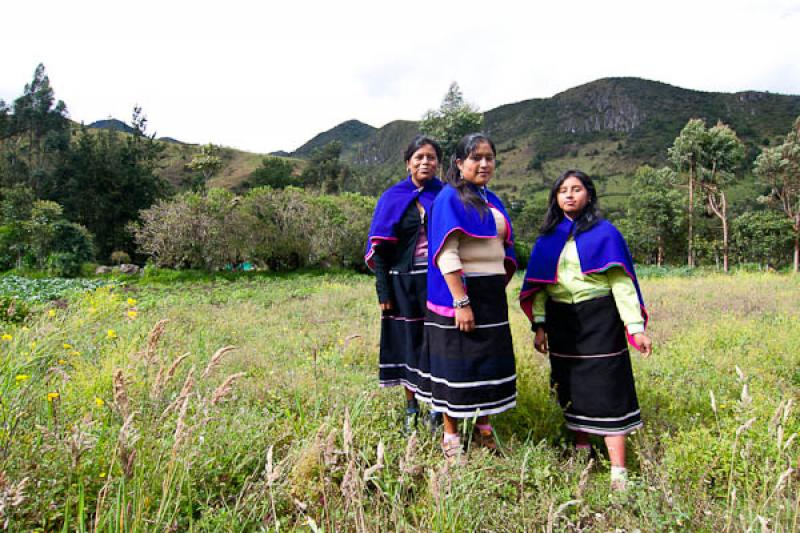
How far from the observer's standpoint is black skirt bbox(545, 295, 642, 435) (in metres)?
2.40

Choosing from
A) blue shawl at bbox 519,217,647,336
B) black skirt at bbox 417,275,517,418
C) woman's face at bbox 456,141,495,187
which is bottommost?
black skirt at bbox 417,275,517,418

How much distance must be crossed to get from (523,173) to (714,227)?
231 feet

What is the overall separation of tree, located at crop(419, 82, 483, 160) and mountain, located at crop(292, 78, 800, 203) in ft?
110

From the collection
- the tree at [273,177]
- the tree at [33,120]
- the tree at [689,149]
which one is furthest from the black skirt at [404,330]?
the tree at [33,120]

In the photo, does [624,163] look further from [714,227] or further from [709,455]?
[709,455]

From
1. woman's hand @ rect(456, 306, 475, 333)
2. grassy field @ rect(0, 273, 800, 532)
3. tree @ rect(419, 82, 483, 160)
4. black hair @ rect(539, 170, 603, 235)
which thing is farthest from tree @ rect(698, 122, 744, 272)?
woman's hand @ rect(456, 306, 475, 333)

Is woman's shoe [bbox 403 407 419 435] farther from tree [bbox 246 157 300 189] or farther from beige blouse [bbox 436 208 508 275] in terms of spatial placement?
tree [bbox 246 157 300 189]

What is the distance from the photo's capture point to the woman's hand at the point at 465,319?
232 cm

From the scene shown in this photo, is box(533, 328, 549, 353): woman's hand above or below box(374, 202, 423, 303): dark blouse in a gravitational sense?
below

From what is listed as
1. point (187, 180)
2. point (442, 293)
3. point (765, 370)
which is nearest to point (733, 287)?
point (765, 370)

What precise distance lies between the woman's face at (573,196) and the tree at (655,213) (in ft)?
106

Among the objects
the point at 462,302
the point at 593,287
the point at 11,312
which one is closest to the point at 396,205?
the point at 462,302

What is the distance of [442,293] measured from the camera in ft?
8.09

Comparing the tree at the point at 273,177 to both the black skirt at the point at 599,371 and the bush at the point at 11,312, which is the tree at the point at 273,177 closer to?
the bush at the point at 11,312
